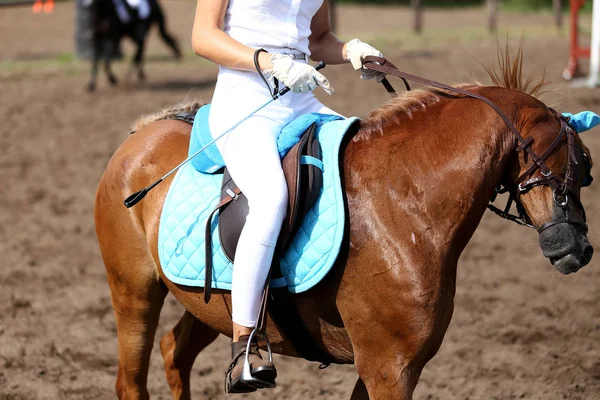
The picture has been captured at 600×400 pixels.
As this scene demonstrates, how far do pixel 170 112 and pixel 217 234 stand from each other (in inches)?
39.3

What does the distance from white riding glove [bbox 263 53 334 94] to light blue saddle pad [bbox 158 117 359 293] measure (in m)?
0.27

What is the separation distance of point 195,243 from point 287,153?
503mm

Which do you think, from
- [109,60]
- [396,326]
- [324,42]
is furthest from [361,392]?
[109,60]

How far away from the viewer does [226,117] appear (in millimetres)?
3008

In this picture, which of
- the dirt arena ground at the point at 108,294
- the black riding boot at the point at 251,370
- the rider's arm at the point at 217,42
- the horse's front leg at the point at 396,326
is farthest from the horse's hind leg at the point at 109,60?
the horse's front leg at the point at 396,326

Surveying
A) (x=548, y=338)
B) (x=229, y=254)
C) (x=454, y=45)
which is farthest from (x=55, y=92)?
(x=229, y=254)

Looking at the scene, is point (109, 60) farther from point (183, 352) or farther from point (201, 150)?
point (201, 150)

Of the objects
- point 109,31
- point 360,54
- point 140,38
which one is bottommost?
point 140,38

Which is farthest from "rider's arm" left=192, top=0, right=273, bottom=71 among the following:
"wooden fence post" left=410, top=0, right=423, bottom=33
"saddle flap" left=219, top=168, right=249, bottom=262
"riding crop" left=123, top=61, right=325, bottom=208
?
"wooden fence post" left=410, top=0, right=423, bottom=33

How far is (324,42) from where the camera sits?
335cm

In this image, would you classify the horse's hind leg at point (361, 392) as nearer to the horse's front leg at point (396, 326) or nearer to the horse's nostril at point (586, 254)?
the horse's front leg at point (396, 326)

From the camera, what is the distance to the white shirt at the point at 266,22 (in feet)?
9.62

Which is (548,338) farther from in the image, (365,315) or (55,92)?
(55,92)

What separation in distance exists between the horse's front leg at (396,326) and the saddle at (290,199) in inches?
12.9
